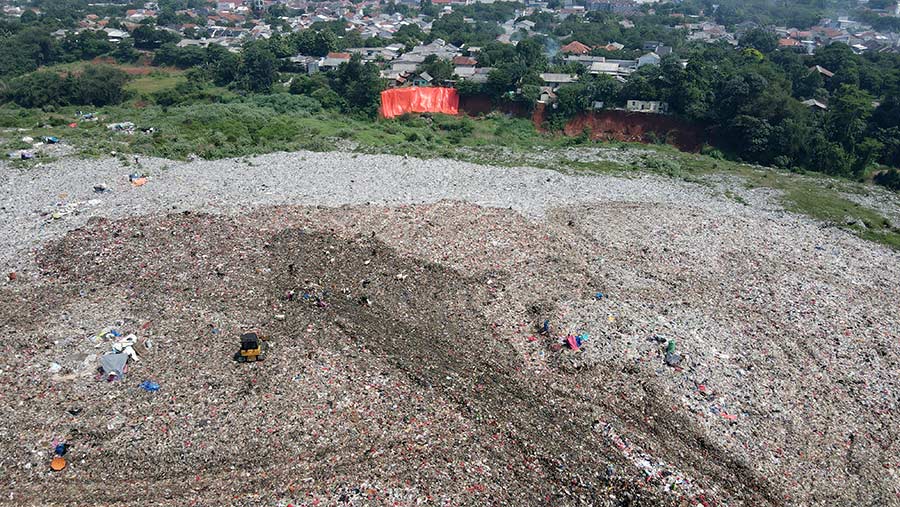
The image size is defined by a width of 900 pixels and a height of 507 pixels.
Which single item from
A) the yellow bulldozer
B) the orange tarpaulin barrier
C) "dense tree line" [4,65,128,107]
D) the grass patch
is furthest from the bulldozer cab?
the grass patch

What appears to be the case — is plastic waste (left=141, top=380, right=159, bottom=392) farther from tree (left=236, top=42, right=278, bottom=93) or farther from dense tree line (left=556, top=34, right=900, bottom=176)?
tree (left=236, top=42, right=278, bottom=93)

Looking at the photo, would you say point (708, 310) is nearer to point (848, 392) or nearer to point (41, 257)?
point (848, 392)

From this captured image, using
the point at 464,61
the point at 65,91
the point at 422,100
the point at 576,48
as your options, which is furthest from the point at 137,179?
the point at 576,48

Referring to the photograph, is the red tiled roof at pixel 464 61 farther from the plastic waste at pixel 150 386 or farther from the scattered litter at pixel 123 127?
the plastic waste at pixel 150 386

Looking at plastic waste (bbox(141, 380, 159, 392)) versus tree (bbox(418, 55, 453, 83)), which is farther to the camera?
tree (bbox(418, 55, 453, 83))

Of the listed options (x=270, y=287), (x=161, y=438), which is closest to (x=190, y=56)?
(x=270, y=287)

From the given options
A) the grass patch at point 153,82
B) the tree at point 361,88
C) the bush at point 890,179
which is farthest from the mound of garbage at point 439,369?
the grass patch at point 153,82
